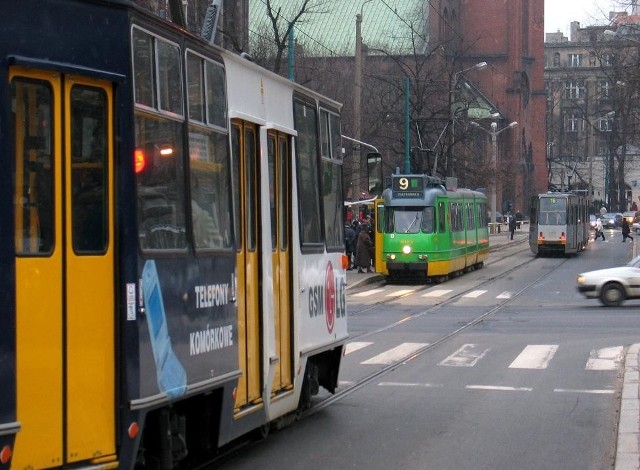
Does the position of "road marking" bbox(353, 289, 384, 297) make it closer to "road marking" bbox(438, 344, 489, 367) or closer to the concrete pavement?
"road marking" bbox(438, 344, 489, 367)

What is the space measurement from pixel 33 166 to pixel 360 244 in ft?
104

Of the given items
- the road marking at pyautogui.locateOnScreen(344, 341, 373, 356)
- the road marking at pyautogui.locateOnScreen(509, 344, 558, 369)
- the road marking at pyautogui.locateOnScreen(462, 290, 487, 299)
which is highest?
the road marking at pyautogui.locateOnScreen(462, 290, 487, 299)

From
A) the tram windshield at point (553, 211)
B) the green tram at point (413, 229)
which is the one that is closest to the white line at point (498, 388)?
the green tram at point (413, 229)

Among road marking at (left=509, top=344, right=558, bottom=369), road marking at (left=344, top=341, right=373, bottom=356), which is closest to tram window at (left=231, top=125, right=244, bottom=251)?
road marking at (left=509, top=344, right=558, bottom=369)

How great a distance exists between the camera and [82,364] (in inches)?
247

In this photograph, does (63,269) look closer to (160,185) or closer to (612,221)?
(160,185)

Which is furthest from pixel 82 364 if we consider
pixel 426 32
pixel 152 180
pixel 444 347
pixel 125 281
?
pixel 426 32

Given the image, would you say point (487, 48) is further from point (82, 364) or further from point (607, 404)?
point (82, 364)

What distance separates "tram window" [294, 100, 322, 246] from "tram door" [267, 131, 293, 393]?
1.14ft

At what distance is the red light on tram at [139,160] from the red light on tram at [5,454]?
1.77 meters

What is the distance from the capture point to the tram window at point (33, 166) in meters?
6.02

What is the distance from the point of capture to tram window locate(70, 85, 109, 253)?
20.8 feet

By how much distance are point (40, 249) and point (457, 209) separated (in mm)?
32837

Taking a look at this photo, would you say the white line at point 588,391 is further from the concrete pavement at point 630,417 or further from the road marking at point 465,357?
the road marking at point 465,357
